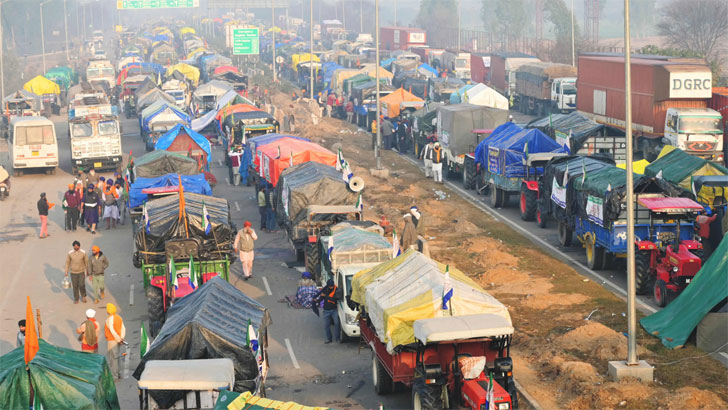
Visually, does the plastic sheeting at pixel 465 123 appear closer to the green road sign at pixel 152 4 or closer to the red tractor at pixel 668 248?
the red tractor at pixel 668 248

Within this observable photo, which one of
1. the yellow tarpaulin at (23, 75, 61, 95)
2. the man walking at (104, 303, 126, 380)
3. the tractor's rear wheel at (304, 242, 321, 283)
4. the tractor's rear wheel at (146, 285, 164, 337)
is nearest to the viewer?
the man walking at (104, 303, 126, 380)

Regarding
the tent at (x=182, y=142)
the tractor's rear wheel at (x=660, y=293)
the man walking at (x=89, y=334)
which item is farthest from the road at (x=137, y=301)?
the tractor's rear wheel at (x=660, y=293)

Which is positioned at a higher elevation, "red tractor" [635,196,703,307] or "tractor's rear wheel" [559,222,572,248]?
"red tractor" [635,196,703,307]

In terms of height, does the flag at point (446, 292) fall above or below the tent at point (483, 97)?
below

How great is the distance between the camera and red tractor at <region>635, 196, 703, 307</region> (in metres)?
21.6

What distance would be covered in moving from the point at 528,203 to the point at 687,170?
5.74m

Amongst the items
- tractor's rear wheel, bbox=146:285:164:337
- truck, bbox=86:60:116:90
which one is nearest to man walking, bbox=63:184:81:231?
tractor's rear wheel, bbox=146:285:164:337

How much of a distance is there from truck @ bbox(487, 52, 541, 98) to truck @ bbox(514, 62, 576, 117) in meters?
1.96

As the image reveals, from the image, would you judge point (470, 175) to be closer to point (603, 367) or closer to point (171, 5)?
point (603, 367)

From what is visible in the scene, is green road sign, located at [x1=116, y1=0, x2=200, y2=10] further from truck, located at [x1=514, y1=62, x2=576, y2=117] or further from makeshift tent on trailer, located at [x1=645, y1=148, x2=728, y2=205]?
makeshift tent on trailer, located at [x1=645, y1=148, x2=728, y2=205]

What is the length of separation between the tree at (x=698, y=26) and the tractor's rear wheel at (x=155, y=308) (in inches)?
2784

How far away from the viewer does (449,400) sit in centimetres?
1521

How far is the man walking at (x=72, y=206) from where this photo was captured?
3247 centimetres

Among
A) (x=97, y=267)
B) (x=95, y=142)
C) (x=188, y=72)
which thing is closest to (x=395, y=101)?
(x=95, y=142)
